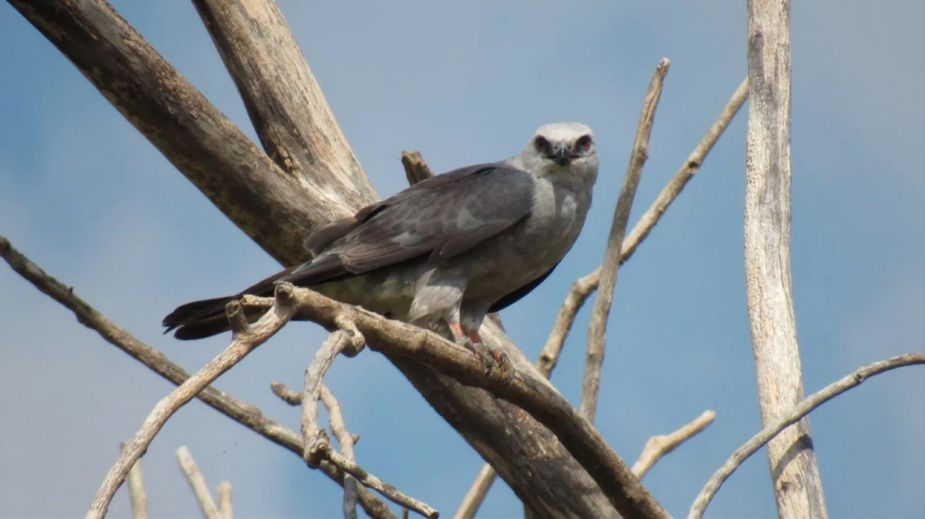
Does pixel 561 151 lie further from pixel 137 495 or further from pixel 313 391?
pixel 313 391

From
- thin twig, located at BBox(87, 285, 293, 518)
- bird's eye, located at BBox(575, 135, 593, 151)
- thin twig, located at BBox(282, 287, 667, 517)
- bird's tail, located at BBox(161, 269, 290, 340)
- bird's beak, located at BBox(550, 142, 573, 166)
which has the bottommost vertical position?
thin twig, located at BBox(87, 285, 293, 518)

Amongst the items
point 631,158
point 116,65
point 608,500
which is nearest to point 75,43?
point 116,65

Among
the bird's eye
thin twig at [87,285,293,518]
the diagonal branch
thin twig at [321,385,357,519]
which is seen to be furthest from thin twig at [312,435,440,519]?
the bird's eye

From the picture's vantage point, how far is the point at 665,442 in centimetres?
792

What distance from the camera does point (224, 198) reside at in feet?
23.4

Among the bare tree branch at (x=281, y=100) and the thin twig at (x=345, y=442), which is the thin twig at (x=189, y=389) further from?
the bare tree branch at (x=281, y=100)

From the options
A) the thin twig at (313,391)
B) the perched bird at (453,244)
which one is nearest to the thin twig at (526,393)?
the thin twig at (313,391)

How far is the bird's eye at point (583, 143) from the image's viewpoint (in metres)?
7.65

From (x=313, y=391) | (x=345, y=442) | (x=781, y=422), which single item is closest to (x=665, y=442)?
(x=781, y=422)

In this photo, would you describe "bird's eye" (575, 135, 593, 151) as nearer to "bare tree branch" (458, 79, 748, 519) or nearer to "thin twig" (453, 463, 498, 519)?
"bare tree branch" (458, 79, 748, 519)

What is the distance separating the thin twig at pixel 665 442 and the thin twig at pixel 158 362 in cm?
206

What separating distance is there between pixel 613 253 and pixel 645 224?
32.3 inches

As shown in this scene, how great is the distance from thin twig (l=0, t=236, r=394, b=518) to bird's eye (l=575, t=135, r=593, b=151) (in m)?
2.62

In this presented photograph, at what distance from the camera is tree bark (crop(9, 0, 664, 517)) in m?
6.69
